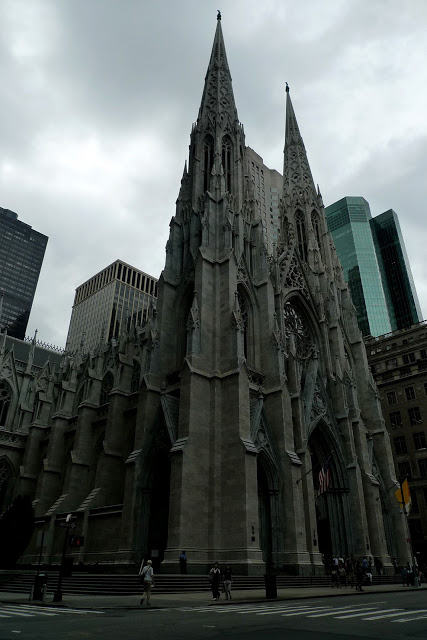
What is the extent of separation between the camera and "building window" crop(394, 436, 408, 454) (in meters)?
49.6

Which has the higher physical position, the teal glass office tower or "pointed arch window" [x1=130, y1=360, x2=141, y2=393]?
the teal glass office tower

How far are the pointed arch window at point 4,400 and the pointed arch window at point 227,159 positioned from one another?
3051 centimetres

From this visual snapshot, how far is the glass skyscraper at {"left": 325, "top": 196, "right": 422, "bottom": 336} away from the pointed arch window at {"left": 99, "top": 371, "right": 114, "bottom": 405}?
217ft

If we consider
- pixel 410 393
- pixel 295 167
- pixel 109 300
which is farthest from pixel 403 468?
pixel 109 300

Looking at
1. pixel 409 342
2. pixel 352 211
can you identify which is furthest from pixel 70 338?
pixel 409 342

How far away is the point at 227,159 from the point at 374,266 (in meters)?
67.6

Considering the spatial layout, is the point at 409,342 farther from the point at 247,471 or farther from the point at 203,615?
the point at 203,615

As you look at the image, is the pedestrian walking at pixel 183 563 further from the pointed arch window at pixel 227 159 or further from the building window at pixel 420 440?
the building window at pixel 420 440

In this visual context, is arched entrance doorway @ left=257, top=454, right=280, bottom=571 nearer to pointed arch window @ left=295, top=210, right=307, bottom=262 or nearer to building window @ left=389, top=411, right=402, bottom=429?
pointed arch window @ left=295, top=210, right=307, bottom=262

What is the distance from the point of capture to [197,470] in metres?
25.4

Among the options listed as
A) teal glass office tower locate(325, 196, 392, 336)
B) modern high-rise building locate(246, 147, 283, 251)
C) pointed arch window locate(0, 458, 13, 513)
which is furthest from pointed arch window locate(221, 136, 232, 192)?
teal glass office tower locate(325, 196, 392, 336)

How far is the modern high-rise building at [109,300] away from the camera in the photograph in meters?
120

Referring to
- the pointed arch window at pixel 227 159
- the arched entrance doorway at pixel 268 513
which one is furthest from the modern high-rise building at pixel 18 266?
the arched entrance doorway at pixel 268 513

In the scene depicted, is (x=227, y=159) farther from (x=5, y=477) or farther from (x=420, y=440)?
(x=5, y=477)
